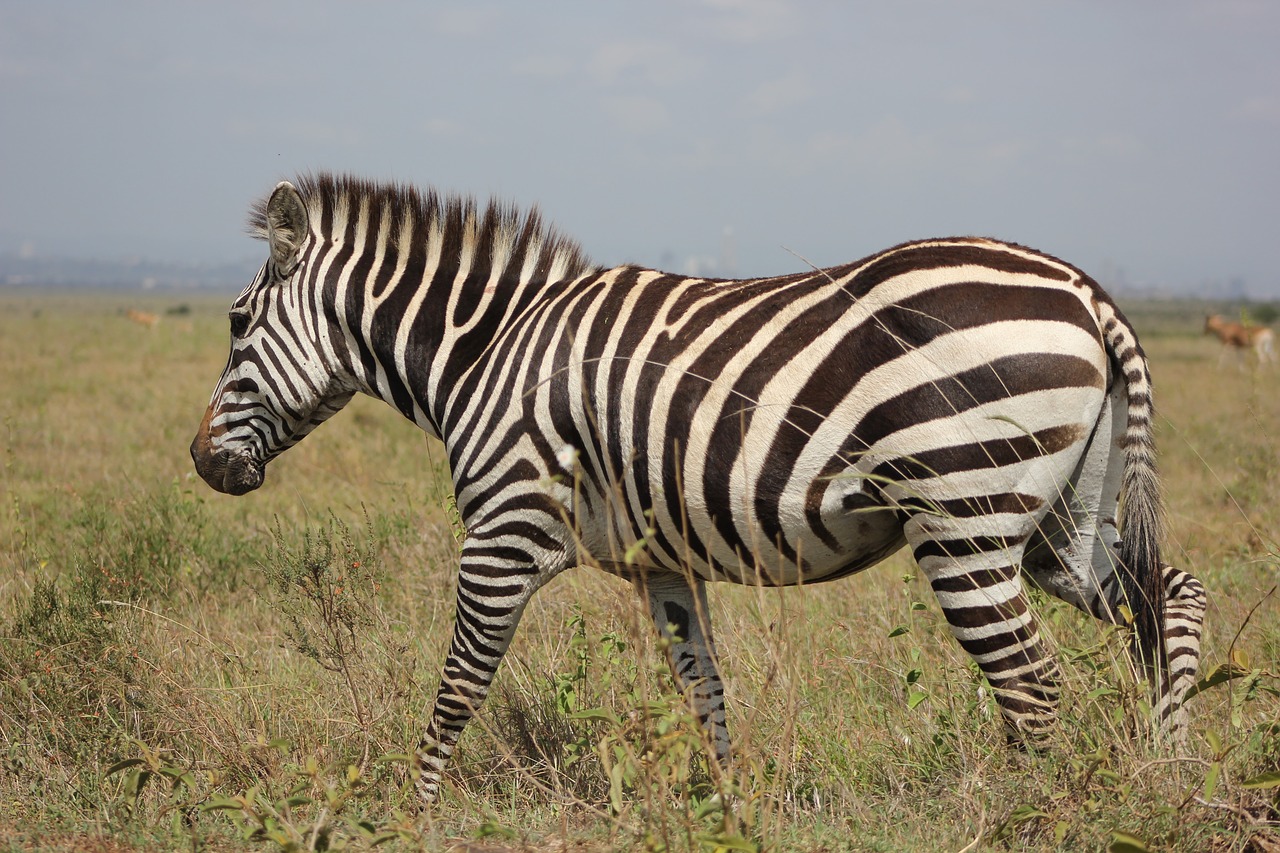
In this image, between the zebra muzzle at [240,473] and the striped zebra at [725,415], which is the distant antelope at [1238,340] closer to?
the striped zebra at [725,415]

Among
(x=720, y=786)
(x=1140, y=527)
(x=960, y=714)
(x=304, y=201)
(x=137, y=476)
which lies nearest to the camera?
(x=720, y=786)

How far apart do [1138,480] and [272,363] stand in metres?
3.46

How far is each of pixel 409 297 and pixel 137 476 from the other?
660cm

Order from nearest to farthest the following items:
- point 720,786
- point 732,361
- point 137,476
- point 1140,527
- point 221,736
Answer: point 720,786 < point 1140,527 < point 732,361 < point 221,736 < point 137,476

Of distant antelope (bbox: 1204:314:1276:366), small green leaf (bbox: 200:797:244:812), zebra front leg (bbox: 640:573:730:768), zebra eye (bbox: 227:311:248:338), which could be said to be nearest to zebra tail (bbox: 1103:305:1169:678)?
zebra front leg (bbox: 640:573:730:768)

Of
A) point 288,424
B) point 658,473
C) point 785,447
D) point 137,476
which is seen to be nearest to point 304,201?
point 288,424

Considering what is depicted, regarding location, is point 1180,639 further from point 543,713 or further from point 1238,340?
point 1238,340

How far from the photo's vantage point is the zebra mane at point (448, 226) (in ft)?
14.3

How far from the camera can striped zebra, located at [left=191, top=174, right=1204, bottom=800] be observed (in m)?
3.11

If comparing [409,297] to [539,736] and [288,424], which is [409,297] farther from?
[539,736]

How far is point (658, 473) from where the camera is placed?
11.6ft

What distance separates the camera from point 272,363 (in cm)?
444

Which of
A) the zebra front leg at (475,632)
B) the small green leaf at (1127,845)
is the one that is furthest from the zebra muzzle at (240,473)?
the small green leaf at (1127,845)

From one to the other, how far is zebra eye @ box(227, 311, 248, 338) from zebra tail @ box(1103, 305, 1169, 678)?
11.5ft
